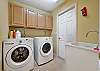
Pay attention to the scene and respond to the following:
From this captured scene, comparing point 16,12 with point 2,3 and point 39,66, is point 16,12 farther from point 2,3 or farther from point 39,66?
point 39,66

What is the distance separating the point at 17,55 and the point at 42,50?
0.94 m

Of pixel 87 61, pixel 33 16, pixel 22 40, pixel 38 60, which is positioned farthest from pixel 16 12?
pixel 87 61

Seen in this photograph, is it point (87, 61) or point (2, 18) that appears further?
point (2, 18)

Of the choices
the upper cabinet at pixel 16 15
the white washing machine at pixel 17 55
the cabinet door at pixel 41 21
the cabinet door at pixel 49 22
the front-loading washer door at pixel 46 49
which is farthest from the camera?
the cabinet door at pixel 49 22

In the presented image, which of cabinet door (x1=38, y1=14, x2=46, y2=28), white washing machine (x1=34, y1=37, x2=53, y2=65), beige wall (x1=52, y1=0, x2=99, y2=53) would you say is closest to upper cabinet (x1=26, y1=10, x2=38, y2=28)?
cabinet door (x1=38, y1=14, x2=46, y2=28)

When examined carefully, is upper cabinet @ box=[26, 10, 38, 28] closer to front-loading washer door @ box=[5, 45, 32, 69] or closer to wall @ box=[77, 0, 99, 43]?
front-loading washer door @ box=[5, 45, 32, 69]

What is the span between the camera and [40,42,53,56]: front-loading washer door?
3.21 meters

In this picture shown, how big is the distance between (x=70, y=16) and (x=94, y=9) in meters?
1.16

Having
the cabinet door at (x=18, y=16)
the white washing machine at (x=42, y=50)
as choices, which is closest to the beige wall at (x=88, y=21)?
the white washing machine at (x=42, y=50)

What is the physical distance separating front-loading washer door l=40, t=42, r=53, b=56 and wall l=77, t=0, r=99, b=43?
1123 millimetres

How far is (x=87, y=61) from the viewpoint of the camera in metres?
1.29

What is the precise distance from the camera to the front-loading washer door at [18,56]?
2.28m

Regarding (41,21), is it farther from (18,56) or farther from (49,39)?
(18,56)

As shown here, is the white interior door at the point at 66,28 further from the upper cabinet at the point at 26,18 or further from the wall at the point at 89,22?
the upper cabinet at the point at 26,18
